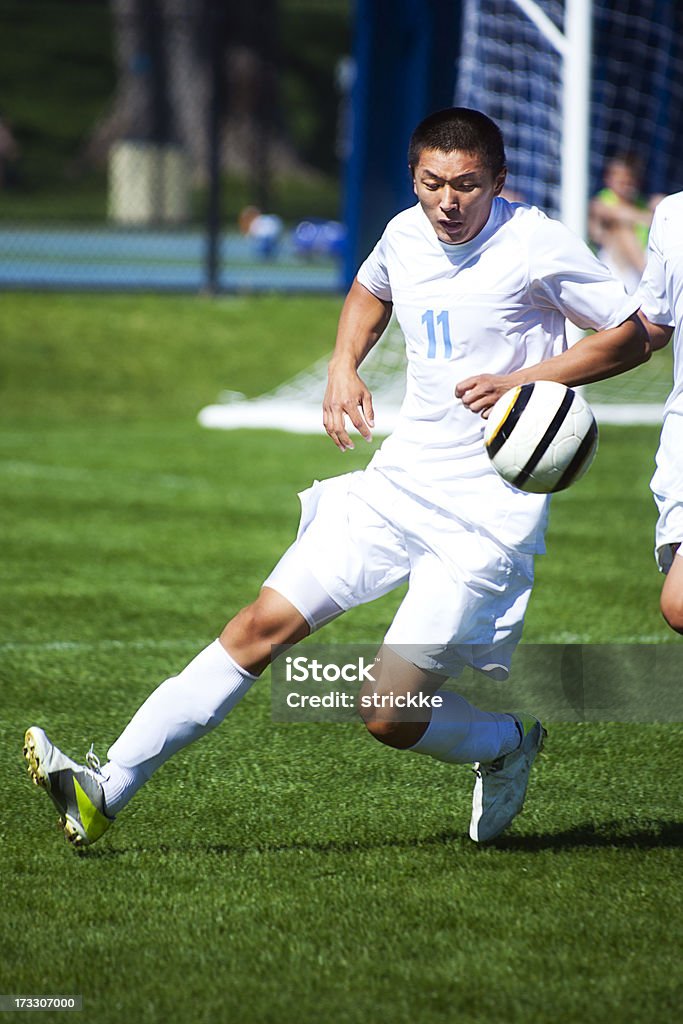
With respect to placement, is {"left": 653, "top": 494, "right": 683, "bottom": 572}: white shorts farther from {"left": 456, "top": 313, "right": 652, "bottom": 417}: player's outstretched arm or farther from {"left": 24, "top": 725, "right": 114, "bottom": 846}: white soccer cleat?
{"left": 24, "top": 725, "right": 114, "bottom": 846}: white soccer cleat

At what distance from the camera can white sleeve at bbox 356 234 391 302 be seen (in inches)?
165

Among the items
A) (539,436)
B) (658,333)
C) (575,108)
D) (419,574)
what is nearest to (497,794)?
(419,574)

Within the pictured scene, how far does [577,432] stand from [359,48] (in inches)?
427

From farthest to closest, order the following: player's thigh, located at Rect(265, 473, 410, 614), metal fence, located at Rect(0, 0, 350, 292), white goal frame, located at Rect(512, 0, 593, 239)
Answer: metal fence, located at Rect(0, 0, 350, 292) < white goal frame, located at Rect(512, 0, 593, 239) < player's thigh, located at Rect(265, 473, 410, 614)

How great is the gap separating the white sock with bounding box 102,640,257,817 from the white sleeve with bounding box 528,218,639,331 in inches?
49.3

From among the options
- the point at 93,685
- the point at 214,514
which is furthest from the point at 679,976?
the point at 214,514

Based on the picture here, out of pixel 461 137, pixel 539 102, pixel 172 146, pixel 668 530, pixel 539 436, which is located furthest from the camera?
pixel 172 146

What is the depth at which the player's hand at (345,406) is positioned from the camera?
13.5ft

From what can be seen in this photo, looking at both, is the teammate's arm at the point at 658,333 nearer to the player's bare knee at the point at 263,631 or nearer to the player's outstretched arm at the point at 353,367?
the player's outstretched arm at the point at 353,367

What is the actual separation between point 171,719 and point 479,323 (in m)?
1.28

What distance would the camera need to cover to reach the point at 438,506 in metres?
3.97

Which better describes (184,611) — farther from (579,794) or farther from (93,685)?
(579,794)

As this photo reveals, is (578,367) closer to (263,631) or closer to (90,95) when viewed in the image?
(263,631)

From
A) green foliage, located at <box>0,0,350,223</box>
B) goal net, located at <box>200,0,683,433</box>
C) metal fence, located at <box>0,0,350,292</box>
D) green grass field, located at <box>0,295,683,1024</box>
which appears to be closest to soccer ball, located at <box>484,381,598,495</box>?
green grass field, located at <box>0,295,683,1024</box>
